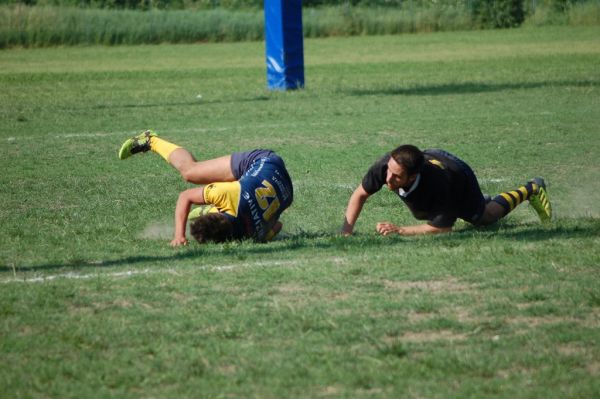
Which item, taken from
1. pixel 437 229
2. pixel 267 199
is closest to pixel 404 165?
pixel 437 229

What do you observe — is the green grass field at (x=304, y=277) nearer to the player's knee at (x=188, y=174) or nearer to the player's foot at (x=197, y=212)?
the player's foot at (x=197, y=212)

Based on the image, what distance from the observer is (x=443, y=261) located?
7832 mm

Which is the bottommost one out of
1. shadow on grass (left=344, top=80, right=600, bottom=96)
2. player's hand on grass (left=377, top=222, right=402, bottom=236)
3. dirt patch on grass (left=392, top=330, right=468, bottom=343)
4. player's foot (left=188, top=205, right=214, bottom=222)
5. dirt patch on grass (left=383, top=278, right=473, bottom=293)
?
shadow on grass (left=344, top=80, right=600, bottom=96)

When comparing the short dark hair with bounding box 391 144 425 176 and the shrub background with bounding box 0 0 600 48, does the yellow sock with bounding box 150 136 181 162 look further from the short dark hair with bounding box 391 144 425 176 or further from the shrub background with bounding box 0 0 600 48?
the shrub background with bounding box 0 0 600 48

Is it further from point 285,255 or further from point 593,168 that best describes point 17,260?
point 593,168

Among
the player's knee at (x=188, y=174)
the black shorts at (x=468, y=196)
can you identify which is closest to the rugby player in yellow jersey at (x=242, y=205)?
the player's knee at (x=188, y=174)

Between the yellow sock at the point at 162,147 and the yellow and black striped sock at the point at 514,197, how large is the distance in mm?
3126

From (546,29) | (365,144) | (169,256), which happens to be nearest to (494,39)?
(546,29)

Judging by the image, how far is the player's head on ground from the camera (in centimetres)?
851

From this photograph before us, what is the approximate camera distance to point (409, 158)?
849cm

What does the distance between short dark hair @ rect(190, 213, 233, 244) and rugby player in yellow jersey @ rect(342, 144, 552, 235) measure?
1.05 metres

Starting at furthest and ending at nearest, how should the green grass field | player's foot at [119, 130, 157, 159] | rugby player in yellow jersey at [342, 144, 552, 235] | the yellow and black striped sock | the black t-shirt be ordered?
player's foot at [119, 130, 157, 159], the yellow and black striped sock, the black t-shirt, rugby player in yellow jersey at [342, 144, 552, 235], the green grass field

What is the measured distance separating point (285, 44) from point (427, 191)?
48.0 feet

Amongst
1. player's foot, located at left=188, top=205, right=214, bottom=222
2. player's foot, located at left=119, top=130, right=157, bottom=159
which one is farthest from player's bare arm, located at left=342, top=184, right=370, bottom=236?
player's foot, located at left=119, top=130, right=157, bottom=159
